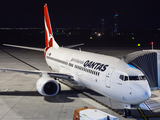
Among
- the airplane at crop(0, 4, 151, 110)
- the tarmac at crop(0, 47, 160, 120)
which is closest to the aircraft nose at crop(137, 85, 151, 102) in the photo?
the airplane at crop(0, 4, 151, 110)

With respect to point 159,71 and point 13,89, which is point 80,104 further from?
point 13,89

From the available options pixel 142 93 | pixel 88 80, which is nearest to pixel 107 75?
pixel 88 80

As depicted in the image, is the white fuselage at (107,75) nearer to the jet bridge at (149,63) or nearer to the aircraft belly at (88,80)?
the aircraft belly at (88,80)

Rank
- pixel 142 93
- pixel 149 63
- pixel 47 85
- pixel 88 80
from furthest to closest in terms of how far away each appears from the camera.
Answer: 1. pixel 47 85
2. pixel 88 80
3. pixel 149 63
4. pixel 142 93

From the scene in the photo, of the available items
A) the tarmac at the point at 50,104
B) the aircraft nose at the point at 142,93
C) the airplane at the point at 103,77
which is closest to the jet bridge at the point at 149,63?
the airplane at the point at 103,77

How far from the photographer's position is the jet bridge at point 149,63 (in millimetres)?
14352

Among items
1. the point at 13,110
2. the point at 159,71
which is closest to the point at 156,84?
the point at 159,71

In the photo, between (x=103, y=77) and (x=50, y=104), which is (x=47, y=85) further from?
(x=103, y=77)

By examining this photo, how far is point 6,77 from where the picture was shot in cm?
2570

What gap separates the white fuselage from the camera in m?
12.1

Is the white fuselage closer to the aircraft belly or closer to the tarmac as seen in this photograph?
the aircraft belly

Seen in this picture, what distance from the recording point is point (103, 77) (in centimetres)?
1416

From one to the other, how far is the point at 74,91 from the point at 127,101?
787 centimetres

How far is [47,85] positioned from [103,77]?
5.46 meters
